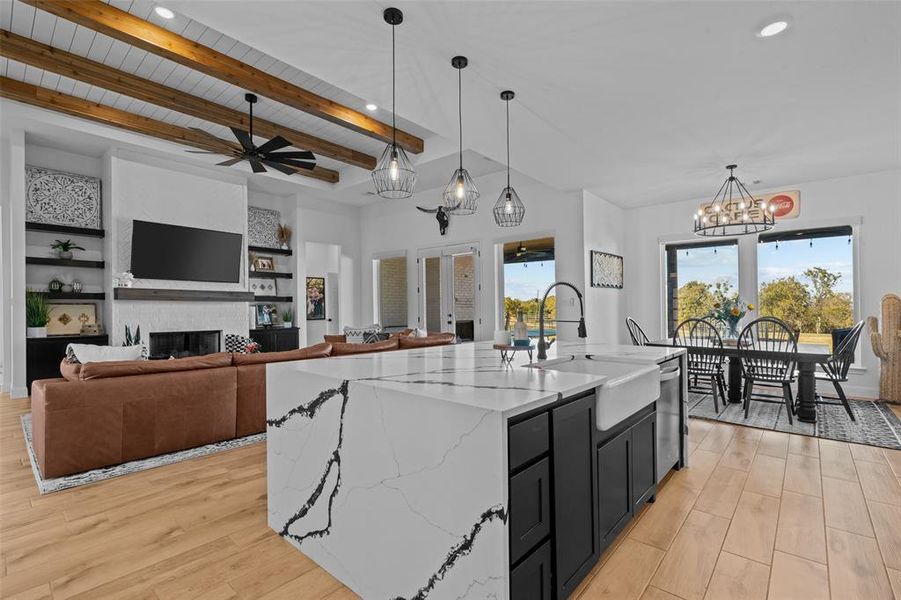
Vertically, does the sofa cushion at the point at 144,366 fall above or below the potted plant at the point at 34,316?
below

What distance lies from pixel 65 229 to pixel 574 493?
Answer: 7.20 meters

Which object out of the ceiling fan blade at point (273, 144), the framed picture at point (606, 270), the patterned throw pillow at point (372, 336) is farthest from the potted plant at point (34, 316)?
the framed picture at point (606, 270)

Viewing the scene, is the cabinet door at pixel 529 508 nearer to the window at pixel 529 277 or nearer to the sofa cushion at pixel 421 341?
the sofa cushion at pixel 421 341

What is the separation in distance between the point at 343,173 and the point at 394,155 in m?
5.15

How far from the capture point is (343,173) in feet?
25.2

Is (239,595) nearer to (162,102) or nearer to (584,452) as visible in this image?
(584,452)

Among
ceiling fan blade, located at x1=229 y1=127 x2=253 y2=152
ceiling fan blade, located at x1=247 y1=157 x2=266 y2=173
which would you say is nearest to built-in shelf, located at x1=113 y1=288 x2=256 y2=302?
ceiling fan blade, located at x1=247 y1=157 x2=266 y2=173

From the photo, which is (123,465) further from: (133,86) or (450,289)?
A: (450,289)

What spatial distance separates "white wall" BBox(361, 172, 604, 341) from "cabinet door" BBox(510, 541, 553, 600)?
A: 192 inches

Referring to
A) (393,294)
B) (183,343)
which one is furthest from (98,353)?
(393,294)

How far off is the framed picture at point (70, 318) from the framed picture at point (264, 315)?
7.61ft

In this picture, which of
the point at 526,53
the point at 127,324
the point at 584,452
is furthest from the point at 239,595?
the point at 127,324

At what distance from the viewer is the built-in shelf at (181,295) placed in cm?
590

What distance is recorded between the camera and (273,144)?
4676 mm
